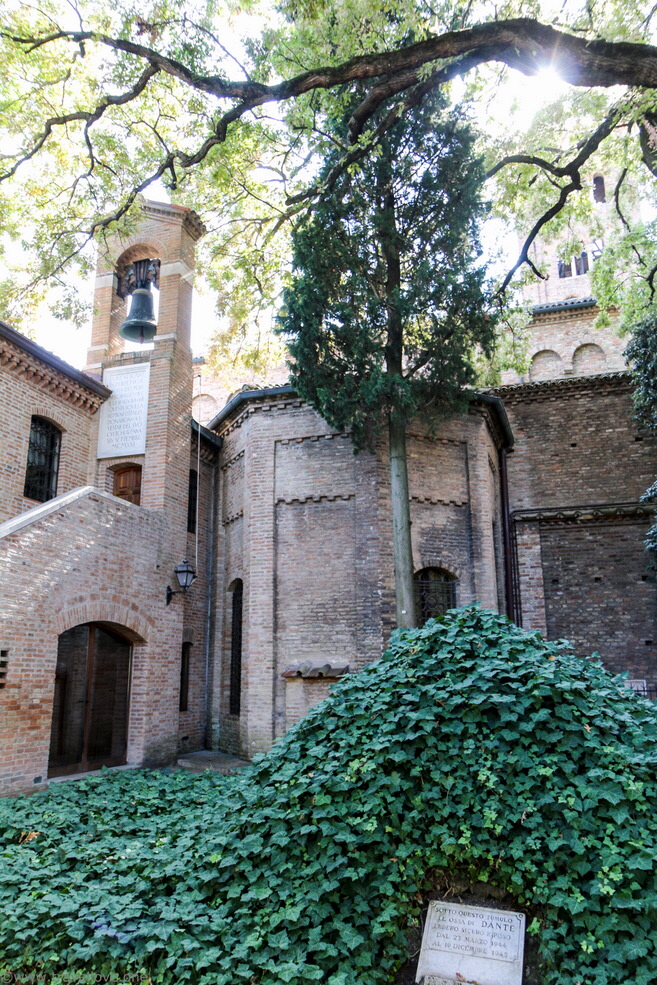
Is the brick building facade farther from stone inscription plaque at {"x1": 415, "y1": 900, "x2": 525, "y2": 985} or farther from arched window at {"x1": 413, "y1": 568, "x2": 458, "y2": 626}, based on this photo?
stone inscription plaque at {"x1": 415, "y1": 900, "x2": 525, "y2": 985}

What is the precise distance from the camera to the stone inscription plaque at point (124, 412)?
12.5 meters

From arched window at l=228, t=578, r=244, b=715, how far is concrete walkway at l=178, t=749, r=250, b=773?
3.02ft

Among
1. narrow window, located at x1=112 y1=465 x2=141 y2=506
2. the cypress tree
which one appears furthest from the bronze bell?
the cypress tree

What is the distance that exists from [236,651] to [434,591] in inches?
171

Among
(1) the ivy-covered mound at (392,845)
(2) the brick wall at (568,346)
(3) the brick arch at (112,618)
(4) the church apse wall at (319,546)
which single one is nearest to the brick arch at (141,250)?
(4) the church apse wall at (319,546)

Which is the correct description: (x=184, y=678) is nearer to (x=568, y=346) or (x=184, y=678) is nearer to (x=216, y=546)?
(x=216, y=546)

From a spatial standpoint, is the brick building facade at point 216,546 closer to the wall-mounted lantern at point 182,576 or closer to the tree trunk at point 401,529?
the wall-mounted lantern at point 182,576

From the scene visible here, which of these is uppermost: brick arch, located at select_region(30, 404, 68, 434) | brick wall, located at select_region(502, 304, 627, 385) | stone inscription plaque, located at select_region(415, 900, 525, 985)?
brick wall, located at select_region(502, 304, 627, 385)

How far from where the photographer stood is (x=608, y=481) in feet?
52.4

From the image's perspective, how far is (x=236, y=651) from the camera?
44.3 ft

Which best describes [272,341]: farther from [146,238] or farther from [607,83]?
[607,83]

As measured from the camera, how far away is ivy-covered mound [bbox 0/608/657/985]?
406 cm

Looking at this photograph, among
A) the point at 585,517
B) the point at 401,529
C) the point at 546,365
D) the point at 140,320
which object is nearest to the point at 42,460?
the point at 140,320

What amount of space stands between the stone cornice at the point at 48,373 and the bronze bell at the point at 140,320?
1.13 metres
